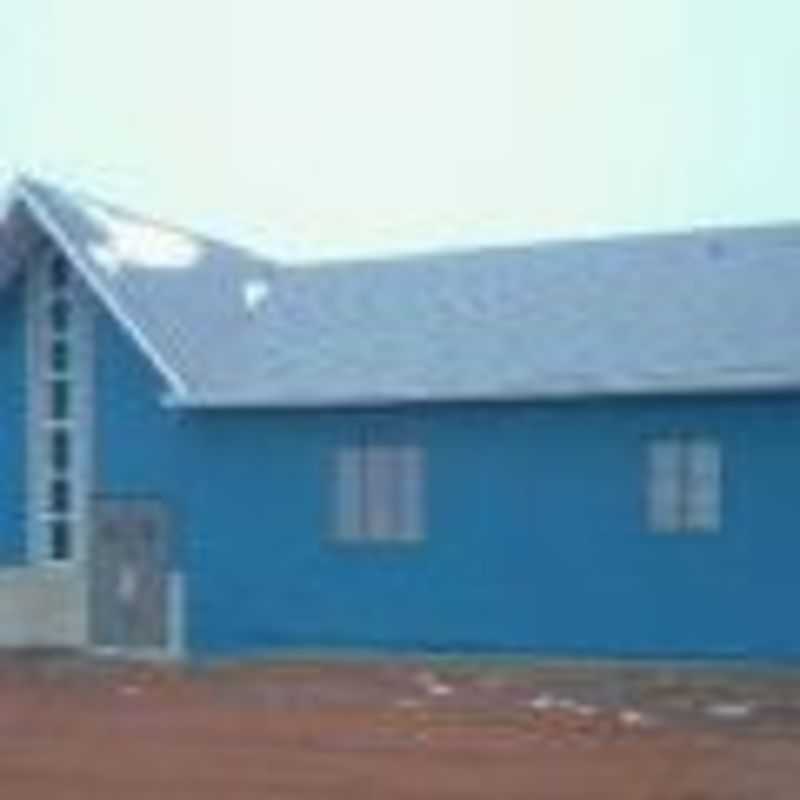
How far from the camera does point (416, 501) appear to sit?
2795 centimetres

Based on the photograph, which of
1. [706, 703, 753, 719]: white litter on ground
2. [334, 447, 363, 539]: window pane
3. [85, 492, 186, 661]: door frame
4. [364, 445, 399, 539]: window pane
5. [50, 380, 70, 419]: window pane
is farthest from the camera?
[50, 380, 70, 419]: window pane

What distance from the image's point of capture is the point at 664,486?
26375mm

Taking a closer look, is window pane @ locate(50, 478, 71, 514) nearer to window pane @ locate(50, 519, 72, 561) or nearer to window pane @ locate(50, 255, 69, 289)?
window pane @ locate(50, 519, 72, 561)

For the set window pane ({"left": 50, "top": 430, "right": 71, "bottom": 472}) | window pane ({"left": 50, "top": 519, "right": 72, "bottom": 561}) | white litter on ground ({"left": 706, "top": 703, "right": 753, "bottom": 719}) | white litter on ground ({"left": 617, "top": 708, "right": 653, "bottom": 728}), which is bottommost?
white litter on ground ({"left": 706, "top": 703, "right": 753, "bottom": 719})

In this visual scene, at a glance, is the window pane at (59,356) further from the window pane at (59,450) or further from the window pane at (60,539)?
the window pane at (60,539)

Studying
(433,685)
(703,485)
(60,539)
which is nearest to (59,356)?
(60,539)

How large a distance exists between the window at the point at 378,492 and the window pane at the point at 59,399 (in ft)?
16.6

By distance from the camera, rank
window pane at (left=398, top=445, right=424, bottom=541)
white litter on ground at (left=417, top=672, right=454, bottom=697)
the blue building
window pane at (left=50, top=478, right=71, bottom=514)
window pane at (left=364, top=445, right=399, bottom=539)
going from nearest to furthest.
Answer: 1. white litter on ground at (left=417, top=672, right=454, bottom=697)
2. the blue building
3. window pane at (left=398, top=445, right=424, bottom=541)
4. window pane at (left=364, top=445, right=399, bottom=539)
5. window pane at (left=50, top=478, right=71, bottom=514)

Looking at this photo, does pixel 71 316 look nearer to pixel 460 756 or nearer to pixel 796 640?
pixel 796 640

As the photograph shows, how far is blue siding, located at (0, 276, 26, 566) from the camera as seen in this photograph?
31031 millimetres

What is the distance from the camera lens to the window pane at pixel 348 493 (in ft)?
93.1

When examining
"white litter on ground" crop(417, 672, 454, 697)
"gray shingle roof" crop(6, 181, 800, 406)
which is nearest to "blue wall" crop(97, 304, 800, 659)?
"gray shingle roof" crop(6, 181, 800, 406)

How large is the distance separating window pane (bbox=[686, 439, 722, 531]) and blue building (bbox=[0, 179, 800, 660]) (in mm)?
30

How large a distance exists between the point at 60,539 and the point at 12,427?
73.5 inches
